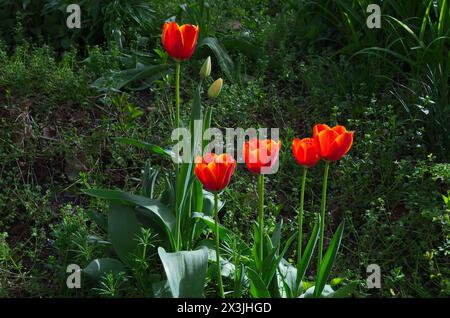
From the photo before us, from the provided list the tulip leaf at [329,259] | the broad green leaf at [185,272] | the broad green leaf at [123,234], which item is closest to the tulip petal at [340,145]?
the tulip leaf at [329,259]

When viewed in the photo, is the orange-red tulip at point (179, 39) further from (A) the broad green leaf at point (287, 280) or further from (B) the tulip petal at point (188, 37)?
(A) the broad green leaf at point (287, 280)

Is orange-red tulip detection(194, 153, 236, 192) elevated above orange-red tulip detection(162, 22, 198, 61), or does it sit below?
below

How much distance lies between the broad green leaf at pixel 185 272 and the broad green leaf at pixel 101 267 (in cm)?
35

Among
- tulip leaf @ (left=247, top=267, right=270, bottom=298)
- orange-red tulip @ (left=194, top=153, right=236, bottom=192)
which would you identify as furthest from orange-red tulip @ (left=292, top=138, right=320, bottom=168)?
tulip leaf @ (left=247, top=267, right=270, bottom=298)

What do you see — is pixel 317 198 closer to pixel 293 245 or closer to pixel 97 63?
pixel 293 245

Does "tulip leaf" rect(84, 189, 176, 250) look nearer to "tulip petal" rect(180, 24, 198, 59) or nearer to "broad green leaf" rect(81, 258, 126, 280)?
"broad green leaf" rect(81, 258, 126, 280)

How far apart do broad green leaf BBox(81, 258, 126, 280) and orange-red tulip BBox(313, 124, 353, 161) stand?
0.84 m

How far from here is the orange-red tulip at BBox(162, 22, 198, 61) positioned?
84.7 inches

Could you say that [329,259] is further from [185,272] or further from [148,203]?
[148,203]

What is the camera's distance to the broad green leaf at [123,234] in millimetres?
2432

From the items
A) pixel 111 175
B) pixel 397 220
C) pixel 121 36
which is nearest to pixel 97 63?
pixel 121 36

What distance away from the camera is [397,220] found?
2.83 m
